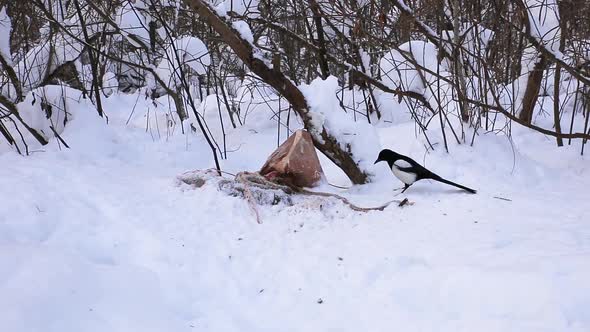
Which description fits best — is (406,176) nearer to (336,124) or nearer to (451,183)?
(451,183)

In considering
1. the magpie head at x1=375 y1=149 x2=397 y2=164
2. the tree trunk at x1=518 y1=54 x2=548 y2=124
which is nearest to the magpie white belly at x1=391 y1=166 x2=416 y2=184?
the magpie head at x1=375 y1=149 x2=397 y2=164

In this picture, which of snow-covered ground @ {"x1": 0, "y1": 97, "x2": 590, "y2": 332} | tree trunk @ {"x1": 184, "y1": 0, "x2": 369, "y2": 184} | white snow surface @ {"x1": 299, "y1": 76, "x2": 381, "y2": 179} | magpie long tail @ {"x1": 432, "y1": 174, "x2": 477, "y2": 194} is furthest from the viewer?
white snow surface @ {"x1": 299, "y1": 76, "x2": 381, "y2": 179}

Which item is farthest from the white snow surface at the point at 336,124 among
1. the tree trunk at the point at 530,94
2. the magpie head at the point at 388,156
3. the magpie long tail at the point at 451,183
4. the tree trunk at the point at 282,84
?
the tree trunk at the point at 530,94

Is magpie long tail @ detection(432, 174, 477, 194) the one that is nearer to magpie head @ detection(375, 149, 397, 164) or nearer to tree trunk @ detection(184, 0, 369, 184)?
magpie head @ detection(375, 149, 397, 164)

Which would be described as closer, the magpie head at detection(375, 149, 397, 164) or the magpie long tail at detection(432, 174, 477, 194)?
the magpie long tail at detection(432, 174, 477, 194)

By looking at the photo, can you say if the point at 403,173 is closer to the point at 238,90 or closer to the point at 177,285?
the point at 177,285

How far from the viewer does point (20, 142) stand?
4227 millimetres

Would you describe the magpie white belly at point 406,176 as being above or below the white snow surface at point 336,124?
below

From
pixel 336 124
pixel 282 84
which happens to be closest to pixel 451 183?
pixel 336 124

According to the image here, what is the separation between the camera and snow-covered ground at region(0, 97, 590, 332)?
1.94m

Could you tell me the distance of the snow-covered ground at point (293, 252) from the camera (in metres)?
→ 1.94

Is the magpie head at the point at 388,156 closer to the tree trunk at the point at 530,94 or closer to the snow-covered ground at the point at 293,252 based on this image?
the snow-covered ground at the point at 293,252

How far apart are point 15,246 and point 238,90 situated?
4.60 meters

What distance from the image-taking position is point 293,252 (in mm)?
2611
